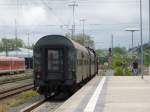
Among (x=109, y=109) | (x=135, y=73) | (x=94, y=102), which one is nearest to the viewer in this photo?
(x=109, y=109)

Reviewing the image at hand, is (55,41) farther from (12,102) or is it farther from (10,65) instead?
(10,65)

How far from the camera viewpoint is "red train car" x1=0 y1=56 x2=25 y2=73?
7006 cm

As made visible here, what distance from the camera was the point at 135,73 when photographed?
181ft

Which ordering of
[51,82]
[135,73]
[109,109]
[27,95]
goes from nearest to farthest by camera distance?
[109,109], [51,82], [27,95], [135,73]

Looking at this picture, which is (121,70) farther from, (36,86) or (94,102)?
(94,102)

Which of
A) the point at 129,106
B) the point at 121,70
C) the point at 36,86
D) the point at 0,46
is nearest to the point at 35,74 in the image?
the point at 36,86

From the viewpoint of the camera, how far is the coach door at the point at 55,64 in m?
26.5

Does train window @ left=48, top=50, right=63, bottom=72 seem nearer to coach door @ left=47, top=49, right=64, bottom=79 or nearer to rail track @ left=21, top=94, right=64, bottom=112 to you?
coach door @ left=47, top=49, right=64, bottom=79

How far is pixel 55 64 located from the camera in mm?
26641

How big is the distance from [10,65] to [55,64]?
49.8 m

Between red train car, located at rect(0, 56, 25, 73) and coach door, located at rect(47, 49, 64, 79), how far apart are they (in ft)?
138

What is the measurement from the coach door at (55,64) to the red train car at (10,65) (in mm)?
42112

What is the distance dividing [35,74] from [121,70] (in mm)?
34554

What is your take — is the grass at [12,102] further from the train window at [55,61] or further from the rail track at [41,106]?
the train window at [55,61]
